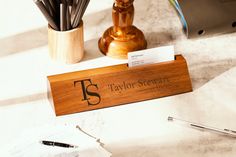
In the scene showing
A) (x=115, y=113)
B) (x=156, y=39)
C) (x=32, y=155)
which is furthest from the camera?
(x=156, y=39)

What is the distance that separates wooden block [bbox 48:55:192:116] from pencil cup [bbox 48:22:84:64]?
3.9 inches

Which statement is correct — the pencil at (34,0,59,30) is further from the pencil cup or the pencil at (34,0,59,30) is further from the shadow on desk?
the shadow on desk

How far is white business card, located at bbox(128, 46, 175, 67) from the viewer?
104cm

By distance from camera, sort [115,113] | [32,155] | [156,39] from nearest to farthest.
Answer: [32,155] → [115,113] → [156,39]

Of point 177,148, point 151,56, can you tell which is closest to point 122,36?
point 151,56

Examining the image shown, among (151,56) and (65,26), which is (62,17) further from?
(151,56)

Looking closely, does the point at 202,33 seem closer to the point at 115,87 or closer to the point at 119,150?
the point at 115,87

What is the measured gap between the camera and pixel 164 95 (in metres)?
1.08

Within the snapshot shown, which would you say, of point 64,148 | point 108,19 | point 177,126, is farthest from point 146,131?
point 108,19

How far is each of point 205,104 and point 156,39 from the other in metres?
0.26

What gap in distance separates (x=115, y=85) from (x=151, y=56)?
0.11 metres

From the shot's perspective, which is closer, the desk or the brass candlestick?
the desk

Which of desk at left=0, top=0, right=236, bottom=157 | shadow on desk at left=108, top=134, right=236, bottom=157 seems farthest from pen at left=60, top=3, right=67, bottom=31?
shadow on desk at left=108, top=134, right=236, bottom=157

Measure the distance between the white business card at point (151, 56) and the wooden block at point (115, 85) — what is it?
1cm
